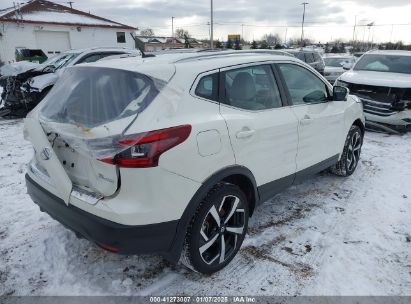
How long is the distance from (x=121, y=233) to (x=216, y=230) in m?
0.86

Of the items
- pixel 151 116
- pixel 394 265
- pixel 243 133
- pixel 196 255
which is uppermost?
pixel 151 116

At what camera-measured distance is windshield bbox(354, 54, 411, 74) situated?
349 inches

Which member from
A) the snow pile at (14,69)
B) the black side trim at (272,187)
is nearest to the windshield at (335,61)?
the snow pile at (14,69)

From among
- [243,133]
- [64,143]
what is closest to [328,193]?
[243,133]

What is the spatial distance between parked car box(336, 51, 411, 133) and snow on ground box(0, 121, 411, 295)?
143 inches

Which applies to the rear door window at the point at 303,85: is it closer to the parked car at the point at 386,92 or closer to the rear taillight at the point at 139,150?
the rear taillight at the point at 139,150

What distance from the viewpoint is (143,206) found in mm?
2445

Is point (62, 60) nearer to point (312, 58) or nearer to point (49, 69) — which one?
point (49, 69)

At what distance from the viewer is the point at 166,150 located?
2.45 meters

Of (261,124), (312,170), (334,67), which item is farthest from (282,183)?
(334,67)

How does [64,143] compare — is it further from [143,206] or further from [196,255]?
[196,255]

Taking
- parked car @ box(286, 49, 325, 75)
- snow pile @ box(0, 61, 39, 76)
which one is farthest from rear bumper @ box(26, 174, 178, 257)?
parked car @ box(286, 49, 325, 75)

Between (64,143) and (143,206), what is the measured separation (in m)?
0.82

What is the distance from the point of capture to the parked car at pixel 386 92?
7758 mm
